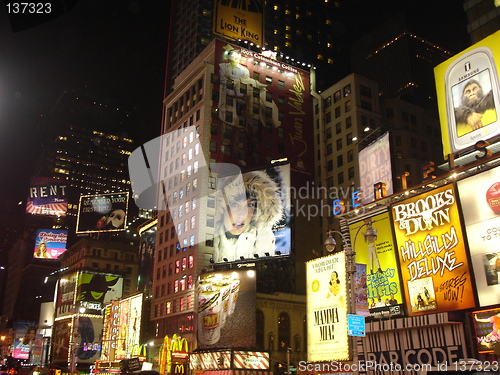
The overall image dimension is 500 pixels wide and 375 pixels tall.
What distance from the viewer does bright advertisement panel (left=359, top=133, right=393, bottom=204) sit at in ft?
116

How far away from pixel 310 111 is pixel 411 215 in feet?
178

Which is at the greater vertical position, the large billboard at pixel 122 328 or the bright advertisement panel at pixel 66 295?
the bright advertisement panel at pixel 66 295

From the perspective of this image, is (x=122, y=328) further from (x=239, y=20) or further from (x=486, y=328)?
(x=486, y=328)

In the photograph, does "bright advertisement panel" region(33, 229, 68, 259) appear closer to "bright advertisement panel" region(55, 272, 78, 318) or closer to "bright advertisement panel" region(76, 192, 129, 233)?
"bright advertisement panel" region(55, 272, 78, 318)

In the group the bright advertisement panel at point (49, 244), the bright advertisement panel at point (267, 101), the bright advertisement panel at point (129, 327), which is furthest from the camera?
the bright advertisement panel at point (49, 244)

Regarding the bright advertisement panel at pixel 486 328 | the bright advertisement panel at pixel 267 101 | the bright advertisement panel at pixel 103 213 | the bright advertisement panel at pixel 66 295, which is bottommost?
the bright advertisement panel at pixel 486 328

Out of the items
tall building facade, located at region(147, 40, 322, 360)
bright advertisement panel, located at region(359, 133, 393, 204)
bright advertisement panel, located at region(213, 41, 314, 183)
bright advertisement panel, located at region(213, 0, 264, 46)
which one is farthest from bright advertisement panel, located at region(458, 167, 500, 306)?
bright advertisement panel, located at region(213, 41, 314, 183)

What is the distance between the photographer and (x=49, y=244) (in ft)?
414

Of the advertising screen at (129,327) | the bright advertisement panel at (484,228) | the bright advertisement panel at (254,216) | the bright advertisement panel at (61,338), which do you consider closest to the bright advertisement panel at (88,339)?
the bright advertisement panel at (61,338)

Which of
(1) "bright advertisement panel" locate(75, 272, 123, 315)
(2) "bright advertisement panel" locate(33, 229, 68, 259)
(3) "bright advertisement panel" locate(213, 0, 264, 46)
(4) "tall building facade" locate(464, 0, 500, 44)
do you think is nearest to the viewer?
(4) "tall building facade" locate(464, 0, 500, 44)

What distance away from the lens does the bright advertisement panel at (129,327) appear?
68.9 meters

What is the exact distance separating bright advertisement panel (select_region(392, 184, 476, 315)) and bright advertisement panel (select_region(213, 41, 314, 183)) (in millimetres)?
46038

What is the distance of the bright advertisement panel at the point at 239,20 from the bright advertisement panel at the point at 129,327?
1455 inches

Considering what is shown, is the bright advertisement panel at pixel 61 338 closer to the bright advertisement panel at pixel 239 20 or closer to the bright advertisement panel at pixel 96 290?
the bright advertisement panel at pixel 96 290
